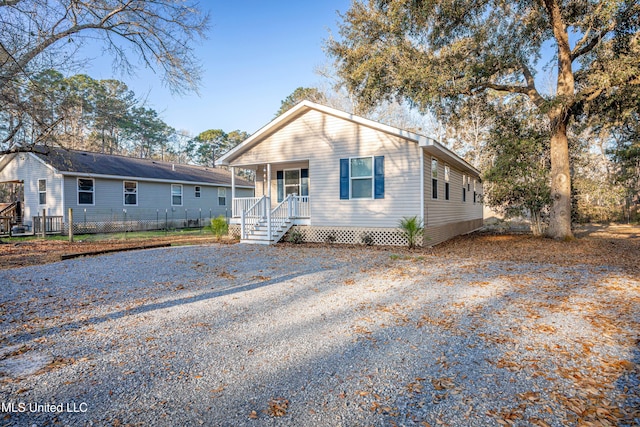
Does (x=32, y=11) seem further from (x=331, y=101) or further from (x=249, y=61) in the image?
(x=331, y=101)

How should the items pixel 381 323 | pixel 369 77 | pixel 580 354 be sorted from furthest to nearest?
pixel 369 77
pixel 381 323
pixel 580 354

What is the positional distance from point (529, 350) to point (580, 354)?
1.43 feet

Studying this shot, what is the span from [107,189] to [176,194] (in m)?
4.52

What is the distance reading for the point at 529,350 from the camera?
346cm

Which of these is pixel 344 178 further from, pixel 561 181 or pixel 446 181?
pixel 561 181

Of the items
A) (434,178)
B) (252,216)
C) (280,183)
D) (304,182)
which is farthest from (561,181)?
(252,216)

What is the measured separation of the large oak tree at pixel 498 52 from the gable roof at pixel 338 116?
1714 millimetres

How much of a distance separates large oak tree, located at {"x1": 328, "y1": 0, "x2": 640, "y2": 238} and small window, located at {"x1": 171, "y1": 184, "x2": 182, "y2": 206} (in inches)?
582

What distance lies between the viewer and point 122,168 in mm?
20953

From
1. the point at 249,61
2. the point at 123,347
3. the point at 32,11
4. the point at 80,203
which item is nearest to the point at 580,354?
the point at 123,347

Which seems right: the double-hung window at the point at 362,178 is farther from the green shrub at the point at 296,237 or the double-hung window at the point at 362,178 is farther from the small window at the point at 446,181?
the small window at the point at 446,181

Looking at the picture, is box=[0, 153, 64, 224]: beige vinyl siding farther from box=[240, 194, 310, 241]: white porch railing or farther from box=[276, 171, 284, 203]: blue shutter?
box=[276, 171, 284, 203]: blue shutter

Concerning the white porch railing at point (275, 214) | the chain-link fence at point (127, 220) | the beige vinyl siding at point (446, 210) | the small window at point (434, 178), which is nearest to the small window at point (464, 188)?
the beige vinyl siding at point (446, 210)

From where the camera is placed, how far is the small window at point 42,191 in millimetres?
18587
